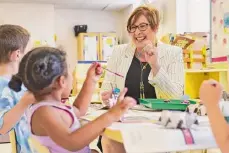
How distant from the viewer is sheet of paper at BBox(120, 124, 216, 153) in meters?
0.83

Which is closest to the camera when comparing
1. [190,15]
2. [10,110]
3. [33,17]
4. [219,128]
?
[219,128]

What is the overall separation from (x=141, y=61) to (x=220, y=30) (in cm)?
95

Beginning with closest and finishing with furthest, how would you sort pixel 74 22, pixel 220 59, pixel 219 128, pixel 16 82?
pixel 219 128, pixel 16 82, pixel 220 59, pixel 74 22

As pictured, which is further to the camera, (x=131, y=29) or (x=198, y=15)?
(x=198, y=15)

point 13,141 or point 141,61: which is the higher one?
point 141,61

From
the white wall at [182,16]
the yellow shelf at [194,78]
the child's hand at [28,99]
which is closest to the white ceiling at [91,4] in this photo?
the white wall at [182,16]

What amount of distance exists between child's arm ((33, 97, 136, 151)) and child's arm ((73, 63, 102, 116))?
0.36m

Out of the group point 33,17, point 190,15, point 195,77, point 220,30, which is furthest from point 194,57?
point 33,17

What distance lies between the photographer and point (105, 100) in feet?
5.13

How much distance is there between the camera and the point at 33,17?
691cm

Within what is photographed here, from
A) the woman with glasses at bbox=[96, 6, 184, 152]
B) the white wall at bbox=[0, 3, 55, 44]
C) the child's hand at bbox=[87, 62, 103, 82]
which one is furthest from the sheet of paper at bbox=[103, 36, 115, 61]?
the child's hand at bbox=[87, 62, 103, 82]

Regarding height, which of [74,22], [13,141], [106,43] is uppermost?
[74,22]

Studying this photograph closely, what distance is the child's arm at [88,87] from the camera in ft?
4.35

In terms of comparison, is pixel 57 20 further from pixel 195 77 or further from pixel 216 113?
pixel 216 113
